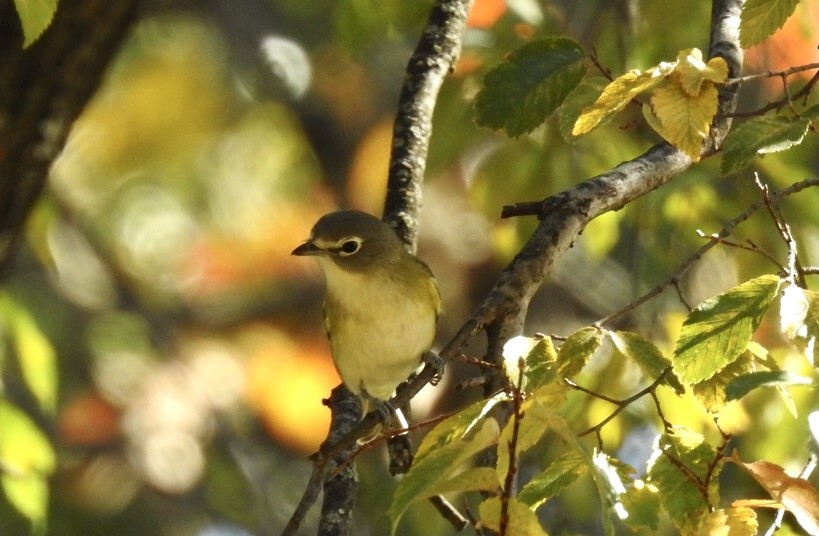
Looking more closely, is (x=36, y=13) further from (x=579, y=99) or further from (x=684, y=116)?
(x=684, y=116)

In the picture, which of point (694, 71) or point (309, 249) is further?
point (309, 249)

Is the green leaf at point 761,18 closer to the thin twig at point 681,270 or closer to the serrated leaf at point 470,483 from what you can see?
the thin twig at point 681,270

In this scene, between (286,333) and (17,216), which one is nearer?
(17,216)

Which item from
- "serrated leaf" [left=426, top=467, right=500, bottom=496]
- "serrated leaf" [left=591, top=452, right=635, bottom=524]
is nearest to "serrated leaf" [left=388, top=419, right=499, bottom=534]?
"serrated leaf" [left=426, top=467, right=500, bottom=496]

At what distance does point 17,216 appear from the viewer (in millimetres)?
4109

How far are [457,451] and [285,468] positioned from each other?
5.53 metres

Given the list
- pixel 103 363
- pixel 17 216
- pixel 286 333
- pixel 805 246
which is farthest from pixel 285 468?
pixel 805 246

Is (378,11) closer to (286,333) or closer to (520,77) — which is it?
(520,77)

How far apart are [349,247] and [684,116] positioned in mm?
1718

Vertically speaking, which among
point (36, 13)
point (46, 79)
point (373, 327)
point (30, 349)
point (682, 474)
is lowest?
point (682, 474)

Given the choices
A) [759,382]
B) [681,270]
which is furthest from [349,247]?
[759,382]

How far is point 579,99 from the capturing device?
2.40 metres

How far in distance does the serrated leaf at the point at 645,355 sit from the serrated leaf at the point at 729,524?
267 millimetres

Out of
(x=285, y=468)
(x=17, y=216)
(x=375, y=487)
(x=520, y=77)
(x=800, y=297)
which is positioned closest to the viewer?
(x=800, y=297)
